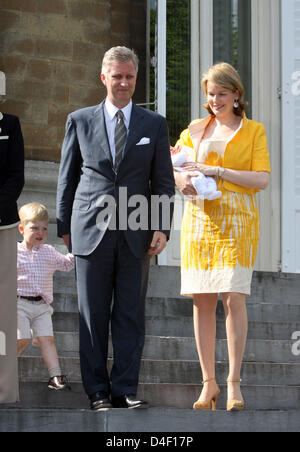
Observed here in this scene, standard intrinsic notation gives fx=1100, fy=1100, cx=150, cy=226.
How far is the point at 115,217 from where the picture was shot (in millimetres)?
5172

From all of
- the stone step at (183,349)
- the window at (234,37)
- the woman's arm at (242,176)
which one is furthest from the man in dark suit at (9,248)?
the window at (234,37)

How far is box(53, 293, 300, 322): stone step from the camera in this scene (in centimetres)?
708

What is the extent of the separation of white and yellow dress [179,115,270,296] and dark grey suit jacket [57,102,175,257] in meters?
0.30

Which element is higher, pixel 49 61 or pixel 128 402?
pixel 49 61

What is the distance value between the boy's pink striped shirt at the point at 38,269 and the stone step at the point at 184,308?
804 mm

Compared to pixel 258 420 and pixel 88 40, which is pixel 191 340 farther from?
pixel 88 40

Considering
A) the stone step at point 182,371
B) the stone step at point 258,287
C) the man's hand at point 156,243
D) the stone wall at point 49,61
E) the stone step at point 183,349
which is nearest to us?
the man's hand at point 156,243

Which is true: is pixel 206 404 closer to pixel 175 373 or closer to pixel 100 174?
pixel 175 373

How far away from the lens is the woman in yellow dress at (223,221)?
17.6 ft

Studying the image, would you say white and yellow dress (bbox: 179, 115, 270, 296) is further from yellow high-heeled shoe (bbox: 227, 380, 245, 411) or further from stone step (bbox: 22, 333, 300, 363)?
stone step (bbox: 22, 333, 300, 363)

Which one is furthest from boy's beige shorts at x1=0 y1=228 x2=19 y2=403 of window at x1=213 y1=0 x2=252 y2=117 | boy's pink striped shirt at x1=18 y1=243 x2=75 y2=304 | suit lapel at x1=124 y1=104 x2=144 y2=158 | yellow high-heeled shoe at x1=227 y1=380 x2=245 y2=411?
window at x1=213 y1=0 x2=252 y2=117

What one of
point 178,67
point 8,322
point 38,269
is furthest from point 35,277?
point 178,67

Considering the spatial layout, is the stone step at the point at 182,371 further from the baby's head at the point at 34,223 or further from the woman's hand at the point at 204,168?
the woman's hand at the point at 204,168

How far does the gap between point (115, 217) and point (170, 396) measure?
43.9 inches
